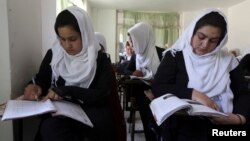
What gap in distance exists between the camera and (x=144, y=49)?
2904mm

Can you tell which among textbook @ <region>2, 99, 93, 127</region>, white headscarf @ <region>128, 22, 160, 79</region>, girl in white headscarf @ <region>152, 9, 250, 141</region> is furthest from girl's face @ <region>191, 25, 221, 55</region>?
white headscarf @ <region>128, 22, 160, 79</region>

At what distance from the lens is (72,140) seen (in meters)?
1.06

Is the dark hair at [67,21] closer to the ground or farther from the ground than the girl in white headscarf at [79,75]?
farther from the ground

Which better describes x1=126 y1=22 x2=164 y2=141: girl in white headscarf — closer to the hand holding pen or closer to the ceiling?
the hand holding pen

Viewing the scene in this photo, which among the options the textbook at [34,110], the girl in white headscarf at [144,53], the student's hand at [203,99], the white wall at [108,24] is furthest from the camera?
the white wall at [108,24]

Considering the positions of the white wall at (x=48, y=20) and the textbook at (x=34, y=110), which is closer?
the textbook at (x=34, y=110)

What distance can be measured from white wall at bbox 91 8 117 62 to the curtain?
270mm

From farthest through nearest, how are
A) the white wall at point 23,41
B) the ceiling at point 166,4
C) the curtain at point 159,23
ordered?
the curtain at point 159,23
the ceiling at point 166,4
the white wall at point 23,41

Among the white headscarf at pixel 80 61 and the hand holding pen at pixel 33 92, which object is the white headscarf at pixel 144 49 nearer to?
the white headscarf at pixel 80 61

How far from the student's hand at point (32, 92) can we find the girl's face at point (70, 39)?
0.25 m

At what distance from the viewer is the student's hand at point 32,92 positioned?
1.24m

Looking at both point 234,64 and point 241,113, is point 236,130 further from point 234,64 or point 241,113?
point 234,64


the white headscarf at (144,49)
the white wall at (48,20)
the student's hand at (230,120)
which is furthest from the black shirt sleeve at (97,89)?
the white headscarf at (144,49)

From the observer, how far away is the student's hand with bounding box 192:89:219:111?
3.91 feet
